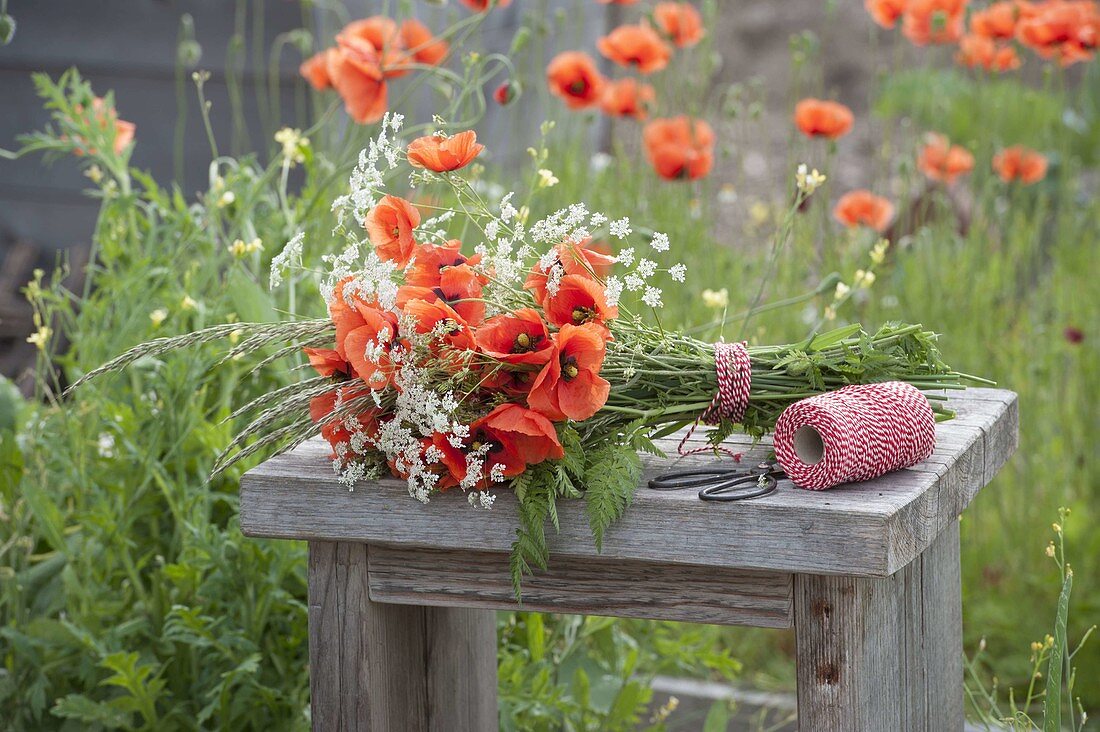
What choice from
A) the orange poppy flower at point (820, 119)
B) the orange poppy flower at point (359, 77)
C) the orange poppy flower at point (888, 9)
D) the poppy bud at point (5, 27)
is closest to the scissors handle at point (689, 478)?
the orange poppy flower at point (359, 77)

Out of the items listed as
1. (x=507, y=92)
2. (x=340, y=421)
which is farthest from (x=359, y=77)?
(x=340, y=421)

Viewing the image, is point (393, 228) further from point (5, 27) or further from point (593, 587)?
point (5, 27)

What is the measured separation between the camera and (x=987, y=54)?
2.72m

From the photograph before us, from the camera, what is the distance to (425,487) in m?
1.15

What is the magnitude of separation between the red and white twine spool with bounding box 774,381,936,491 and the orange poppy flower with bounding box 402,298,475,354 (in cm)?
31

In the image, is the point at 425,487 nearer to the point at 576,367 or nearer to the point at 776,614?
the point at 576,367

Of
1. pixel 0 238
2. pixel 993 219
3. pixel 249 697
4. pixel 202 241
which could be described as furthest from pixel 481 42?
pixel 249 697

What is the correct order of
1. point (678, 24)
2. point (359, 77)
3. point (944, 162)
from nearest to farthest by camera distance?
point (359, 77), point (678, 24), point (944, 162)

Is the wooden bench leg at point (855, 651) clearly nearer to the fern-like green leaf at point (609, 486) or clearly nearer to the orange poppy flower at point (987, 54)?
the fern-like green leaf at point (609, 486)

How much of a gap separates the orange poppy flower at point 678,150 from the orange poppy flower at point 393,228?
4.67 feet

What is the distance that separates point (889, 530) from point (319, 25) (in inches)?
118

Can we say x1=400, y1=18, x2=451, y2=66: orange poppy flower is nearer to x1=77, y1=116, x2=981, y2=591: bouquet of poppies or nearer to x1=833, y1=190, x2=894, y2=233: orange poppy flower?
x1=833, y1=190, x2=894, y2=233: orange poppy flower

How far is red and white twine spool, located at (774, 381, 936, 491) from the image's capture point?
1110 mm

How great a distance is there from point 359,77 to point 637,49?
3.43 ft
